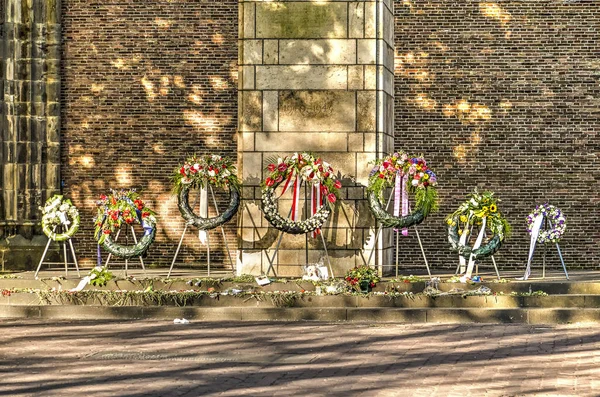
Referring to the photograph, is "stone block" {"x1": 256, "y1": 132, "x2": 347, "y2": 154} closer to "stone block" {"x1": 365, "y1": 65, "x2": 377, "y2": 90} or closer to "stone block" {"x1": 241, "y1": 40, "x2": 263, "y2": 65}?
"stone block" {"x1": 365, "y1": 65, "x2": 377, "y2": 90}

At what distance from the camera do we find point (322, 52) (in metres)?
17.5

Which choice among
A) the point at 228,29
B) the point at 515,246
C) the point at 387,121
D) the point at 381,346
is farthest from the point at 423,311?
the point at 228,29

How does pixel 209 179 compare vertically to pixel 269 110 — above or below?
below

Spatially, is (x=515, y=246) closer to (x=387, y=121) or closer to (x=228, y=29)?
(x=387, y=121)

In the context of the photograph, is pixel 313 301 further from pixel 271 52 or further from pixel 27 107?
pixel 27 107

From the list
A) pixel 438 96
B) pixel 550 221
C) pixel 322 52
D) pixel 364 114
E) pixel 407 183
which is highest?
pixel 322 52

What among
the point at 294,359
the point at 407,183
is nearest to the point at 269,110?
the point at 407,183

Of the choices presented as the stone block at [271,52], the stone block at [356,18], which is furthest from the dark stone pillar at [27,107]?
the stone block at [356,18]

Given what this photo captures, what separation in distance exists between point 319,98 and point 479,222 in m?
2.95

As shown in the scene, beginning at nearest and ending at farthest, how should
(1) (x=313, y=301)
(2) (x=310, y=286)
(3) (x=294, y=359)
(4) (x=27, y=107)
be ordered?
(3) (x=294, y=359), (1) (x=313, y=301), (2) (x=310, y=286), (4) (x=27, y=107)

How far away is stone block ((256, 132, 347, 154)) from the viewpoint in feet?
57.7

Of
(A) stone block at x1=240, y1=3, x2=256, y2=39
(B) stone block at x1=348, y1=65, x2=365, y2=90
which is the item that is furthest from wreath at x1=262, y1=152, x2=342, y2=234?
(A) stone block at x1=240, y1=3, x2=256, y2=39

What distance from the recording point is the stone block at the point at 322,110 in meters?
17.5

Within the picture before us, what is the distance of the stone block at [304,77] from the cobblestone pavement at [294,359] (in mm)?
4368
